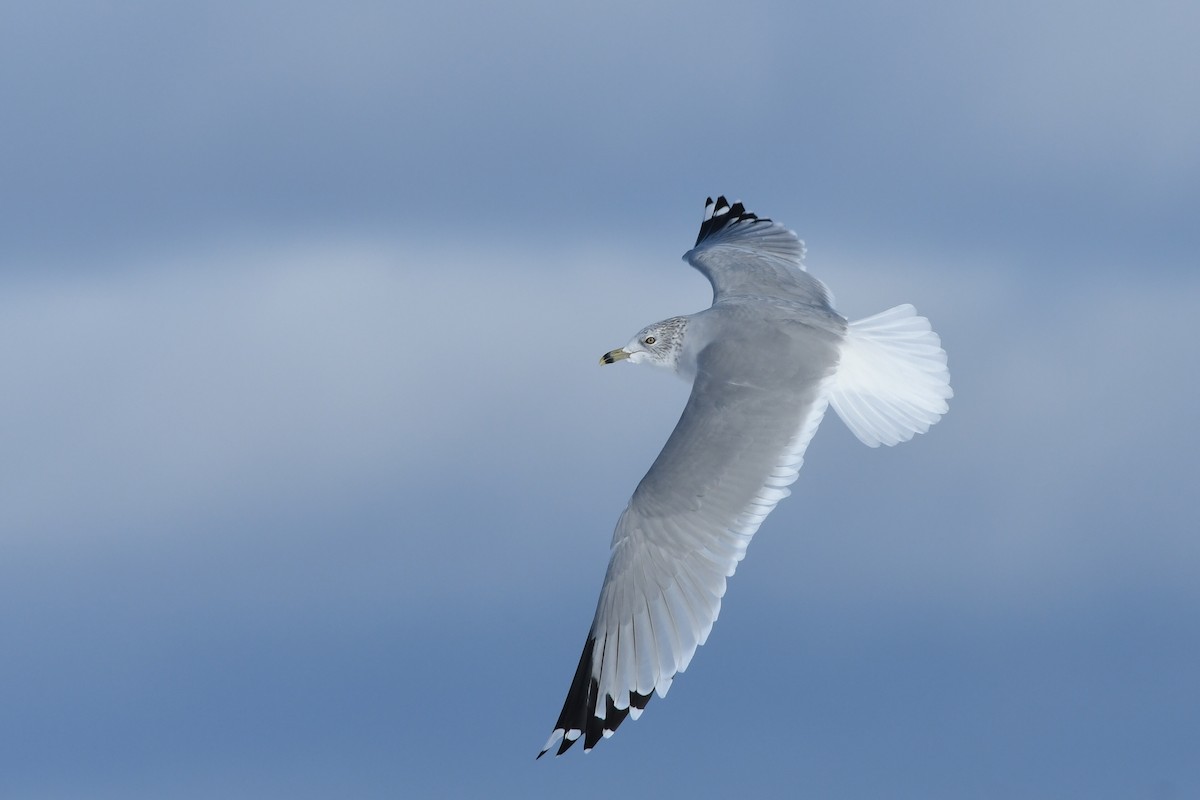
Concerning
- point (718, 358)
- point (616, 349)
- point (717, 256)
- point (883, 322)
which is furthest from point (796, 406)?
point (717, 256)

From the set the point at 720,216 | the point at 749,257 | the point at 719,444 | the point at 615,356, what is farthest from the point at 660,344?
the point at 720,216

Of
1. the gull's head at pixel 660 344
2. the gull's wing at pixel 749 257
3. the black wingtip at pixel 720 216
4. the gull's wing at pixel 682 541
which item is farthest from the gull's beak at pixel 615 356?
the black wingtip at pixel 720 216

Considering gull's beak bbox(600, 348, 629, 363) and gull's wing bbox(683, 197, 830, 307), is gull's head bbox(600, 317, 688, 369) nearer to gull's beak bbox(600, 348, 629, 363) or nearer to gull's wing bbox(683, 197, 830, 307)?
gull's beak bbox(600, 348, 629, 363)

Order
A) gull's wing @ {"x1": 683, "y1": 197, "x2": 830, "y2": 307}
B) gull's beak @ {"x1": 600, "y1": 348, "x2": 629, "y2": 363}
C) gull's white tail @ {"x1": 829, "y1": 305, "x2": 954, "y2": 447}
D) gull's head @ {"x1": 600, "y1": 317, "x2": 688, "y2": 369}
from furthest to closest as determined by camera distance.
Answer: gull's wing @ {"x1": 683, "y1": 197, "x2": 830, "y2": 307} → gull's beak @ {"x1": 600, "y1": 348, "x2": 629, "y2": 363} → gull's head @ {"x1": 600, "y1": 317, "x2": 688, "y2": 369} → gull's white tail @ {"x1": 829, "y1": 305, "x2": 954, "y2": 447}

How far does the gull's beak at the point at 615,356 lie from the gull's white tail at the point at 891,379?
94 centimetres

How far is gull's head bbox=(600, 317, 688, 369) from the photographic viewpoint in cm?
561

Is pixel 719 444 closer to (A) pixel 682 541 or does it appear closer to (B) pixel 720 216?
(A) pixel 682 541

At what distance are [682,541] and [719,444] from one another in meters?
0.36

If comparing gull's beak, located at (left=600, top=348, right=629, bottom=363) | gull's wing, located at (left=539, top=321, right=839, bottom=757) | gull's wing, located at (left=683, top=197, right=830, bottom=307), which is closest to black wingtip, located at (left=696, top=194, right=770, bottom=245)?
gull's wing, located at (left=683, top=197, right=830, bottom=307)

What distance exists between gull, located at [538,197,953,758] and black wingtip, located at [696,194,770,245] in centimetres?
181

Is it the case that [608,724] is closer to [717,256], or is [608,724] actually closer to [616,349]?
[616,349]

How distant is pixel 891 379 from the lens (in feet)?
17.6

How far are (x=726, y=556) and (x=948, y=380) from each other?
1321mm

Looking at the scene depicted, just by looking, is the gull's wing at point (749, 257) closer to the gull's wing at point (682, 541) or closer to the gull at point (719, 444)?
the gull at point (719, 444)
